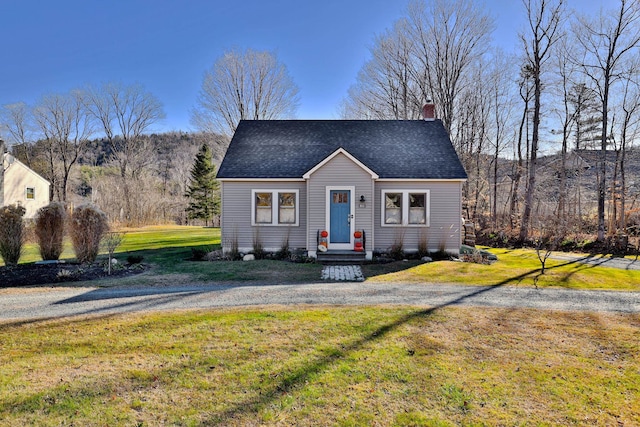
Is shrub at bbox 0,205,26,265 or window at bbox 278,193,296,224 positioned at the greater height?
window at bbox 278,193,296,224

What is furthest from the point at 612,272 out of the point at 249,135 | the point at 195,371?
the point at 249,135

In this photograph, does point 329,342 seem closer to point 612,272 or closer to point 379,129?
point 612,272

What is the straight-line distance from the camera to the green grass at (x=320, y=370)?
132 inches

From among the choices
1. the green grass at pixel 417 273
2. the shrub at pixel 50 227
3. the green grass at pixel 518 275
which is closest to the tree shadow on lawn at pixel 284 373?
the green grass at pixel 518 275

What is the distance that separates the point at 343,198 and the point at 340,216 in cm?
72

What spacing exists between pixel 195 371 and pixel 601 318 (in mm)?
7182

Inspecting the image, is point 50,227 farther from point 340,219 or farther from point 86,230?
point 340,219

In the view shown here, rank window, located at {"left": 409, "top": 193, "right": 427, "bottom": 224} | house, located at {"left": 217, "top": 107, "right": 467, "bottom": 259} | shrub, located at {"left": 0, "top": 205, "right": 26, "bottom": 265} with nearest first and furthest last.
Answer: shrub, located at {"left": 0, "top": 205, "right": 26, "bottom": 265}, house, located at {"left": 217, "top": 107, "right": 467, "bottom": 259}, window, located at {"left": 409, "top": 193, "right": 427, "bottom": 224}

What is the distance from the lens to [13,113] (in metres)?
38.2

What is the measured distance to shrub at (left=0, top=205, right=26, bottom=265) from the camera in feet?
34.3

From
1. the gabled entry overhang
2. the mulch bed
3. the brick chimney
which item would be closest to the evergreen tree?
the brick chimney

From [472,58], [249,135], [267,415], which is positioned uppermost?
[472,58]

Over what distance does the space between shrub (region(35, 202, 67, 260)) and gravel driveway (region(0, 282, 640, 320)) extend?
3.46m

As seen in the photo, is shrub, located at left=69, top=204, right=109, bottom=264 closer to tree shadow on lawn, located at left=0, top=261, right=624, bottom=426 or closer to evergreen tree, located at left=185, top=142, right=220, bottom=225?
tree shadow on lawn, located at left=0, top=261, right=624, bottom=426
